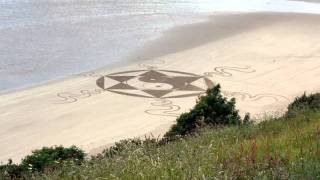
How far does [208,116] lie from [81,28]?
731 inches

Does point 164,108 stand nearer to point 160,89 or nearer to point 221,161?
point 160,89

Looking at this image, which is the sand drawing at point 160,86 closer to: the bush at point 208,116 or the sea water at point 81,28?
A: the sea water at point 81,28

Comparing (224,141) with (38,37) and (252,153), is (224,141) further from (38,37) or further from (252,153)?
(38,37)

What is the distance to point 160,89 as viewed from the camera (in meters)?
19.0

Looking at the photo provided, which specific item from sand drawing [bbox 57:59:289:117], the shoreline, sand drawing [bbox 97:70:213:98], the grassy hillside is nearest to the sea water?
the shoreline

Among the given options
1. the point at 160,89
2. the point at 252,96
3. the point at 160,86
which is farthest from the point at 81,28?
the point at 252,96

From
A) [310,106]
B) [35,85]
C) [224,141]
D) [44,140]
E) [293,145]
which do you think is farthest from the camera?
[35,85]

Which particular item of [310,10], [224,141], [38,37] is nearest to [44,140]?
[224,141]

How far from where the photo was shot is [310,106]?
39.2 ft

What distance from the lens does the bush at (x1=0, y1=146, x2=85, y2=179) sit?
8.75 metres

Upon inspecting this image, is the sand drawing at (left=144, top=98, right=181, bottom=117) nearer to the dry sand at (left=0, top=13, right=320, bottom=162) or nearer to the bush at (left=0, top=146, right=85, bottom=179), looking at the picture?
the dry sand at (left=0, top=13, right=320, bottom=162)

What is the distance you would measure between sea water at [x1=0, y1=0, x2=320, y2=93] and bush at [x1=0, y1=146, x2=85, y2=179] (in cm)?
951

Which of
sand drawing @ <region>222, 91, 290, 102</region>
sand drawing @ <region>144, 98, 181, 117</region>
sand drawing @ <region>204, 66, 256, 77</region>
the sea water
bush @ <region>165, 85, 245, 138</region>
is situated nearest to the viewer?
bush @ <region>165, 85, 245, 138</region>

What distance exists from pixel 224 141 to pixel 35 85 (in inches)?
520
